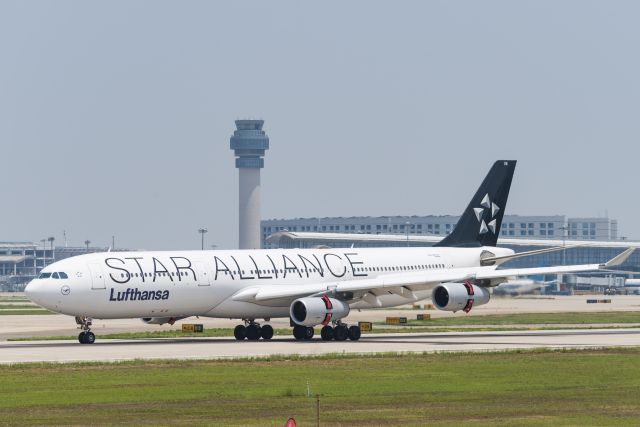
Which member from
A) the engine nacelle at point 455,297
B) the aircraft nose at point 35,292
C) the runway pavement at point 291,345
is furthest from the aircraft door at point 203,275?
the engine nacelle at point 455,297

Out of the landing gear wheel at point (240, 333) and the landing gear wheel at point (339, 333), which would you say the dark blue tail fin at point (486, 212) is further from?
the landing gear wheel at point (240, 333)

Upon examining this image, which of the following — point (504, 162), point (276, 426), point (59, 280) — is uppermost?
point (504, 162)

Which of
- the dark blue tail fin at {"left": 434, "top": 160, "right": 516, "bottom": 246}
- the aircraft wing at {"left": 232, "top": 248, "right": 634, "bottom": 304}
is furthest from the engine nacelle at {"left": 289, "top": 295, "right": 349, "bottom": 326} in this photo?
the dark blue tail fin at {"left": 434, "top": 160, "right": 516, "bottom": 246}

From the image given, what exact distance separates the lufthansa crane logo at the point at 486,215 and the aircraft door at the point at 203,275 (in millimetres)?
19881

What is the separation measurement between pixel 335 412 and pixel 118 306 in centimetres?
2986

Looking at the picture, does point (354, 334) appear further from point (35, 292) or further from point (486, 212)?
point (35, 292)

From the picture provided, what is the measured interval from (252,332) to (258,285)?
9.65ft

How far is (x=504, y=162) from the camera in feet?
263

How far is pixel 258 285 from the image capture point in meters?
68.7

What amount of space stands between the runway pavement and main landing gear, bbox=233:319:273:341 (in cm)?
64

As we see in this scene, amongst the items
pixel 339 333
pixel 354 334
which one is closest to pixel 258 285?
pixel 339 333

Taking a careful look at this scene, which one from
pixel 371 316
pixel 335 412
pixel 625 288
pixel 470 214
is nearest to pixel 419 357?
pixel 335 412

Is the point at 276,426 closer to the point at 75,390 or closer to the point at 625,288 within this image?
the point at 75,390

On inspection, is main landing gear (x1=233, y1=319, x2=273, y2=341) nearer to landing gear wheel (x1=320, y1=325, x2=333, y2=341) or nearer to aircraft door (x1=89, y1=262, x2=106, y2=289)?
landing gear wheel (x1=320, y1=325, x2=333, y2=341)
